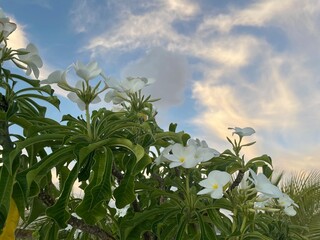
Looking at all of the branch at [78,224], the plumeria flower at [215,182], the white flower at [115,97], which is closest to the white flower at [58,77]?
the white flower at [115,97]

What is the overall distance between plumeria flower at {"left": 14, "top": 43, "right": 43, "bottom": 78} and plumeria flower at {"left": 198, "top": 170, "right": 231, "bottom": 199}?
717mm

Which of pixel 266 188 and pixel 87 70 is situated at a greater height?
pixel 87 70

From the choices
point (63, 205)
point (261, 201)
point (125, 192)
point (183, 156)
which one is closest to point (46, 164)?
point (63, 205)

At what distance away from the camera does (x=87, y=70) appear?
1.69 meters

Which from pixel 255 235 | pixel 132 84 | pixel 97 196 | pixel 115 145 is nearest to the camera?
pixel 97 196

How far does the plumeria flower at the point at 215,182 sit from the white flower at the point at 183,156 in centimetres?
10

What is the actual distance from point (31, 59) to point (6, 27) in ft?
0.50

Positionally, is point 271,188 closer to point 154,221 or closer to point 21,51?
point 154,221

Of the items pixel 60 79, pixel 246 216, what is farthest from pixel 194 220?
pixel 60 79

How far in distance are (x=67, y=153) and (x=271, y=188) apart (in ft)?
1.95

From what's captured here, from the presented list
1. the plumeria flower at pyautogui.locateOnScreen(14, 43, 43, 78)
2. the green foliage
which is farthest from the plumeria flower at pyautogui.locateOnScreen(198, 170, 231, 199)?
the plumeria flower at pyautogui.locateOnScreen(14, 43, 43, 78)

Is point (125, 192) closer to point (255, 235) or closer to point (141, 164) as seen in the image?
point (141, 164)

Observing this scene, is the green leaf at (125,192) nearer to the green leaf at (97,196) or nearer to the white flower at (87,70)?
the green leaf at (97,196)

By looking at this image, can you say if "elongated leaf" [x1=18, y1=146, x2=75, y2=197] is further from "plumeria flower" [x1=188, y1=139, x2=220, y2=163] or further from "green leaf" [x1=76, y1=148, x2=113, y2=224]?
"plumeria flower" [x1=188, y1=139, x2=220, y2=163]
